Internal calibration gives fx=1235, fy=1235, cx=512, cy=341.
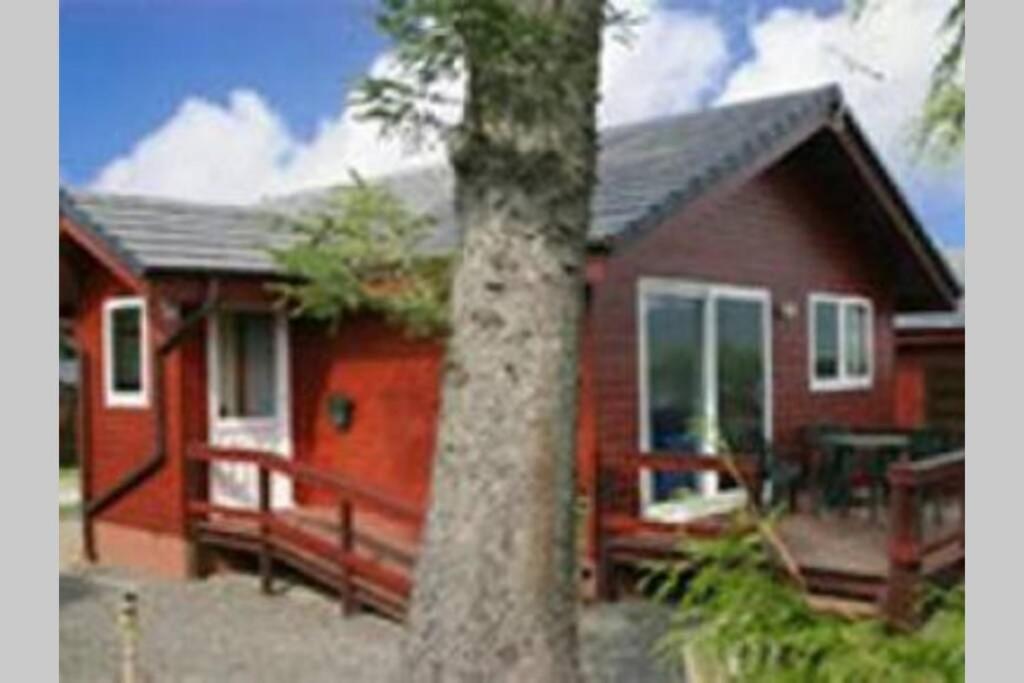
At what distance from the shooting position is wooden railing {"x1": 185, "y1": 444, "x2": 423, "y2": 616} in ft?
24.3

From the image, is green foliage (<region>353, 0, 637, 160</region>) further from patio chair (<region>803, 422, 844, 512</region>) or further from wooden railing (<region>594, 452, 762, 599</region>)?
patio chair (<region>803, 422, 844, 512</region>)

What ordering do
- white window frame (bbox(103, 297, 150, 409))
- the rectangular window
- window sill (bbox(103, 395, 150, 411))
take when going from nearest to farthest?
white window frame (bbox(103, 297, 150, 409))
window sill (bbox(103, 395, 150, 411))
the rectangular window

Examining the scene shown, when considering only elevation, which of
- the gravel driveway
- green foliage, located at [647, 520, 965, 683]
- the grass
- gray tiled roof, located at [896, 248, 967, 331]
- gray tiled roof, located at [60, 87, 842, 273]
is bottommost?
the gravel driveway

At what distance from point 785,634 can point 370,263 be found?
20.0 feet

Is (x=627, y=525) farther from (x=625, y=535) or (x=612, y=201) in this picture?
(x=612, y=201)

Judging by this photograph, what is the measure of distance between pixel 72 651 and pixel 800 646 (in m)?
5.14

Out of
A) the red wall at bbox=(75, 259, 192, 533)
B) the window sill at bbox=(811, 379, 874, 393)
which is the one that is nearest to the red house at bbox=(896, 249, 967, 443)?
the window sill at bbox=(811, 379, 874, 393)

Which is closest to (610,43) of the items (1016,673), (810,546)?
(1016,673)

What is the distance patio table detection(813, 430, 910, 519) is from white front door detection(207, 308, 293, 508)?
13.6ft

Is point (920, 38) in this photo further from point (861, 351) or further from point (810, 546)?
point (861, 351)

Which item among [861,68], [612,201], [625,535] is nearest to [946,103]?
[861,68]

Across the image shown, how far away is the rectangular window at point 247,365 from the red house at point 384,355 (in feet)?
0.06

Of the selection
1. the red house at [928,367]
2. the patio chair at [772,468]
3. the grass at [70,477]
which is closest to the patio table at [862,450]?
the patio chair at [772,468]

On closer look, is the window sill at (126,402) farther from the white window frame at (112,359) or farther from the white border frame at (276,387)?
the white border frame at (276,387)
